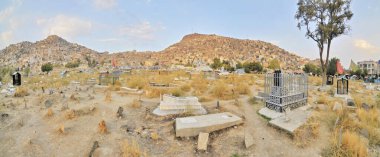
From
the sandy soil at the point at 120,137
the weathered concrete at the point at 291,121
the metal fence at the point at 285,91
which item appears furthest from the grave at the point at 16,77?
the weathered concrete at the point at 291,121

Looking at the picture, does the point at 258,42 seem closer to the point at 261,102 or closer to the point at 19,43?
the point at 261,102

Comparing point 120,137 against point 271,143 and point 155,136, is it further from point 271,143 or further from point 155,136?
point 271,143

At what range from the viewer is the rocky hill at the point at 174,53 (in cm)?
7750

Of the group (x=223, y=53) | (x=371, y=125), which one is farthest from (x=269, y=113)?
(x=223, y=53)

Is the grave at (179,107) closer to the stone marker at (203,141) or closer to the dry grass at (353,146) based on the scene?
the stone marker at (203,141)

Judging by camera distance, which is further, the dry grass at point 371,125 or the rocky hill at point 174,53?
the rocky hill at point 174,53

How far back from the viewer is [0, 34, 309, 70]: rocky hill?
77500mm

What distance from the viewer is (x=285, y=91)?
8828 mm

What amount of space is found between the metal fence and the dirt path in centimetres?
143

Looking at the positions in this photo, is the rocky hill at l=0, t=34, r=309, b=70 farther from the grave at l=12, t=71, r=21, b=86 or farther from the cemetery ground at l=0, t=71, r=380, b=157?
the cemetery ground at l=0, t=71, r=380, b=157

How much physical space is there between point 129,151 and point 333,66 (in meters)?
57.8

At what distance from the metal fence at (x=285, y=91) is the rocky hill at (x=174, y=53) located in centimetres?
6422

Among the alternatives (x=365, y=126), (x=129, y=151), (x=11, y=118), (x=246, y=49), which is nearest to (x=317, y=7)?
(x=365, y=126)

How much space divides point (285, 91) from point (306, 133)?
2873 millimetres
